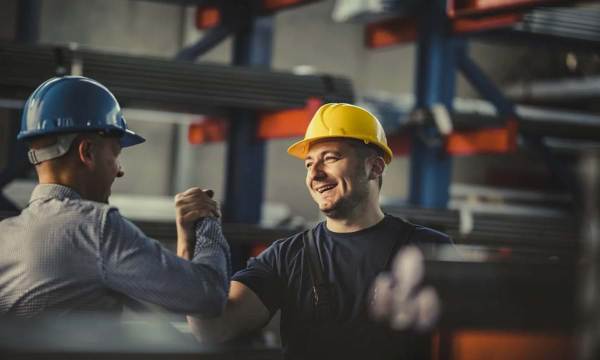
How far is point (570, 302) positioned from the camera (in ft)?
2.39

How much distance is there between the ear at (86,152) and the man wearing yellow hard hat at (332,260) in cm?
55

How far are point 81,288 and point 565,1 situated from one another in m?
3.78

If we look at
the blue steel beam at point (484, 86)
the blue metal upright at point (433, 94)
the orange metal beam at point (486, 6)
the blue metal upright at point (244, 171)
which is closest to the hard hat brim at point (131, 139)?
the orange metal beam at point (486, 6)

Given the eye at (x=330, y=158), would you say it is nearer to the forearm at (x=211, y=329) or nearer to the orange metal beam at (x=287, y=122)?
the forearm at (x=211, y=329)

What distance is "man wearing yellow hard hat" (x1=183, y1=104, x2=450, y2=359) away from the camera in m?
2.60

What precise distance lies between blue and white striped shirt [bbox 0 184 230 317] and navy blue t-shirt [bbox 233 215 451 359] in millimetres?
503

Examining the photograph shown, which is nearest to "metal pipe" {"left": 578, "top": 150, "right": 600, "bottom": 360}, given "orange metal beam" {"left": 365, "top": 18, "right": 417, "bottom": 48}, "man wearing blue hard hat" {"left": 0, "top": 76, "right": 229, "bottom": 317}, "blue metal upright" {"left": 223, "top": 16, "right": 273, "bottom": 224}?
"man wearing blue hard hat" {"left": 0, "top": 76, "right": 229, "bottom": 317}

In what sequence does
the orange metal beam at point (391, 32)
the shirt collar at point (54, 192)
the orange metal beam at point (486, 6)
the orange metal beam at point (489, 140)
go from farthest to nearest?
the orange metal beam at point (391, 32) < the orange metal beam at point (489, 140) < the orange metal beam at point (486, 6) < the shirt collar at point (54, 192)

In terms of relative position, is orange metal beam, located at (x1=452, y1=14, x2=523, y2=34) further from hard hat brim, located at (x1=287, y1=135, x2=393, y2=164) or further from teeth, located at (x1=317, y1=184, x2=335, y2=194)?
teeth, located at (x1=317, y1=184, x2=335, y2=194)

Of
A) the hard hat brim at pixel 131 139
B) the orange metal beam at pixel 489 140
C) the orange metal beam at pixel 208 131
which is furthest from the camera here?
the orange metal beam at pixel 208 131

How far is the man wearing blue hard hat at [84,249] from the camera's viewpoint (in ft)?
6.95

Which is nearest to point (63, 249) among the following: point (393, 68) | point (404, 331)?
point (404, 331)

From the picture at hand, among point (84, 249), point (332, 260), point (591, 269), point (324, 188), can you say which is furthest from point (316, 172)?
point (591, 269)

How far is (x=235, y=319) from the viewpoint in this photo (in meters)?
2.63
